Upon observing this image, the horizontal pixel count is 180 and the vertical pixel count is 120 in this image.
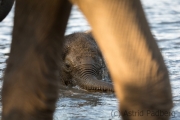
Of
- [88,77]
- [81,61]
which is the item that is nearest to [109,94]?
[88,77]

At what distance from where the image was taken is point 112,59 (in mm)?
1952

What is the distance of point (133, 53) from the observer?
76.0 inches

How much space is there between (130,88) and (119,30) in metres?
0.18

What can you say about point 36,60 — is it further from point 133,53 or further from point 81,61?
point 81,61

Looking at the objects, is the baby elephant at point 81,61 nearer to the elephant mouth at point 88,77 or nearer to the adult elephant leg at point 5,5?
the elephant mouth at point 88,77

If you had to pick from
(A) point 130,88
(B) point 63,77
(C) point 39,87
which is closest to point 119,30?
(A) point 130,88

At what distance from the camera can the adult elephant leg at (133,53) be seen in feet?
6.31

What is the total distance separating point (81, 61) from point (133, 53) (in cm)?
407

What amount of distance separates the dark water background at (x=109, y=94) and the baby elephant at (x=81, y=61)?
0.34m

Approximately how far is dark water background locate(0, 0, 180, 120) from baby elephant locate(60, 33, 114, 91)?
34cm

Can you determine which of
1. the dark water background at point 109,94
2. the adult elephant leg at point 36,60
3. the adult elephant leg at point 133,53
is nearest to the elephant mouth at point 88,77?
the dark water background at point 109,94

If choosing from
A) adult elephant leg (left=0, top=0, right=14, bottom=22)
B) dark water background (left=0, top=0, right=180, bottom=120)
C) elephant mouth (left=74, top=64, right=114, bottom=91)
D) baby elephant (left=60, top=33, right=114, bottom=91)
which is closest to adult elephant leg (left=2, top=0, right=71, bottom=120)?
adult elephant leg (left=0, top=0, right=14, bottom=22)

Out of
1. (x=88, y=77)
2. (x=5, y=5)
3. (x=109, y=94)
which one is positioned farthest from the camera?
(x=88, y=77)

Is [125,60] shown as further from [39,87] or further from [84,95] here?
[84,95]
